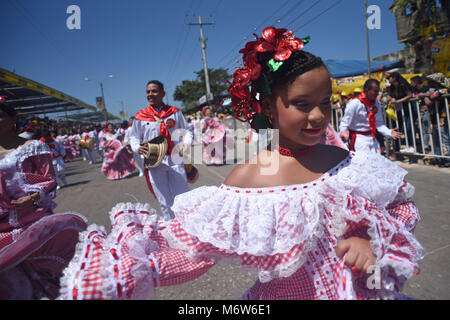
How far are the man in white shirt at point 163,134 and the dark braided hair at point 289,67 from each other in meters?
2.85

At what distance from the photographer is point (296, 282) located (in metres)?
1.25

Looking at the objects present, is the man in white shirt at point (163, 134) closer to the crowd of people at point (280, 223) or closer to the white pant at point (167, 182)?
the white pant at point (167, 182)

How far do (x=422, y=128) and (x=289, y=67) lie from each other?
7.20 meters

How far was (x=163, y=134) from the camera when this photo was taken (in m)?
4.20

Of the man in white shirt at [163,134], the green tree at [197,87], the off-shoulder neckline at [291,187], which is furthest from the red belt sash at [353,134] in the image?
the green tree at [197,87]

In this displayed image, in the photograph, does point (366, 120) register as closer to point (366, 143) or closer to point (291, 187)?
point (366, 143)

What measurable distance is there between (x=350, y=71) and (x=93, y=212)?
1254 centimetres

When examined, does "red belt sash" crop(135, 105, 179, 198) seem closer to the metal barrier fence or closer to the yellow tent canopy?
the metal barrier fence

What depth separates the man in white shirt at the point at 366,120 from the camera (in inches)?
180

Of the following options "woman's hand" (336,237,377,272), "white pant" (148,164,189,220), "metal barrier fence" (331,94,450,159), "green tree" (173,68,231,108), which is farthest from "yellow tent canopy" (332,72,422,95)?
"green tree" (173,68,231,108)

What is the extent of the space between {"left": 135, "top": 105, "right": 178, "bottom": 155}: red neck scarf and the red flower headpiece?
276 cm

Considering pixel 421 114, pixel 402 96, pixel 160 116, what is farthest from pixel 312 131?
pixel 402 96

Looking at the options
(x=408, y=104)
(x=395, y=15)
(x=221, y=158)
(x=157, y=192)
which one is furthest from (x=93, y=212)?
(x=395, y=15)

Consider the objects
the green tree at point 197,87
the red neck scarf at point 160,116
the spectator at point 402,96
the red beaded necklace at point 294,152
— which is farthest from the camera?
the green tree at point 197,87
